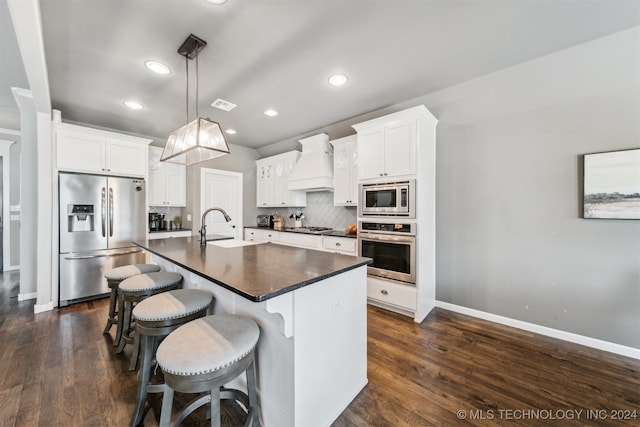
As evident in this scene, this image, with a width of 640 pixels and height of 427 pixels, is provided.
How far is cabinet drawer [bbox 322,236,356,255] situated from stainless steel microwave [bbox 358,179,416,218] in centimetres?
44

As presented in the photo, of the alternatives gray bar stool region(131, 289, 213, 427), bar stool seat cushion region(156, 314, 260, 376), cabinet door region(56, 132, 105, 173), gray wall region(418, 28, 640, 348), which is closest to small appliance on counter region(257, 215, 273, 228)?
cabinet door region(56, 132, 105, 173)

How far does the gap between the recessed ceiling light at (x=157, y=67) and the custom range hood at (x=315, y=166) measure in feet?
7.43

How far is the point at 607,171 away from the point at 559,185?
0.32 m

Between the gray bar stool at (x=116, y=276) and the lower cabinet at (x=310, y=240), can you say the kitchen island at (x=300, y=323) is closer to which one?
the gray bar stool at (x=116, y=276)

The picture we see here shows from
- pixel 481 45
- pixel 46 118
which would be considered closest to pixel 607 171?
pixel 481 45

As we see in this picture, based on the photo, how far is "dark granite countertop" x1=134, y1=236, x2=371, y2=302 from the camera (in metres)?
1.15

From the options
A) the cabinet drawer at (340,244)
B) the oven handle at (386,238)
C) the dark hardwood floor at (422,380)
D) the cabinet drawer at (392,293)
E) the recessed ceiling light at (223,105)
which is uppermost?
the recessed ceiling light at (223,105)

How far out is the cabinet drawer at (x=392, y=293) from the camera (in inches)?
112

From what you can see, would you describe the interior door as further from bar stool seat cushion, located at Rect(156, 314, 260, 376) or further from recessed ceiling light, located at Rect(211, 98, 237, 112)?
bar stool seat cushion, located at Rect(156, 314, 260, 376)

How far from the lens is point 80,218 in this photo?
3336 millimetres

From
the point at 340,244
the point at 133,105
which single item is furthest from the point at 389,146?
the point at 133,105

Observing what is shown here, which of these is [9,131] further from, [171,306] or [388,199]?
[388,199]

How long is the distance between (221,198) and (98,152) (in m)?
2.05

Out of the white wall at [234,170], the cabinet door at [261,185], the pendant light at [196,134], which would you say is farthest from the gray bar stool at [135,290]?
A: the cabinet door at [261,185]
